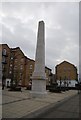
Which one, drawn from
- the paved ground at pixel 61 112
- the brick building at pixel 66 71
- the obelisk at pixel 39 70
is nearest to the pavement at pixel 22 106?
the paved ground at pixel 61 112

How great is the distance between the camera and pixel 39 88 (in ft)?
79.1

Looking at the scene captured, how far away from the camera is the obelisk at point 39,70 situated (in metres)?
24.1

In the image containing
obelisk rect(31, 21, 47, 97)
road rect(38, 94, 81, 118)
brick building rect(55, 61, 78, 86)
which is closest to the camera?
road rect(38, 94, 81, 118)

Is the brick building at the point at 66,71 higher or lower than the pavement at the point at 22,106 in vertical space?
higher

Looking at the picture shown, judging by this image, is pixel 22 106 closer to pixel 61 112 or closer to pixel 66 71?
pixel 61 112

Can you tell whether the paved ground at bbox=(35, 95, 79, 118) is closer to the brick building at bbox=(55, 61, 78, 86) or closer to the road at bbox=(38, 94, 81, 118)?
the road at bbox=(38, 94, 81, 118)

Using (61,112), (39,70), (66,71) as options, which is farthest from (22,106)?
(66,71)

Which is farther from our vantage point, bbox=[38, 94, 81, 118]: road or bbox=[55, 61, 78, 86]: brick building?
bbox=[55, 61, 78, 86]: brick building

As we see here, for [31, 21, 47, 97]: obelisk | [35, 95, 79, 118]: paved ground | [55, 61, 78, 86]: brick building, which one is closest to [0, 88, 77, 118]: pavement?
[35, 95, 79, 118]: paved ground

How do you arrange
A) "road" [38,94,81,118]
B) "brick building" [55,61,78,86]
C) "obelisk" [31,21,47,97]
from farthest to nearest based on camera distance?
A: "brick building" [55,61,78,86] → "obelisk" [31,21,47,97] → "road" [38,94,81,118]

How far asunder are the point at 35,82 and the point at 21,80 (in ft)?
201

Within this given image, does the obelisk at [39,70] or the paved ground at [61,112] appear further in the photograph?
the obelisk at [39,70]

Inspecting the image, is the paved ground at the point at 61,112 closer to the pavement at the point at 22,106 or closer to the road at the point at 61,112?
the road at the point at 61,112

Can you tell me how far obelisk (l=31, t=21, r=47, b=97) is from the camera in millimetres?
24125
